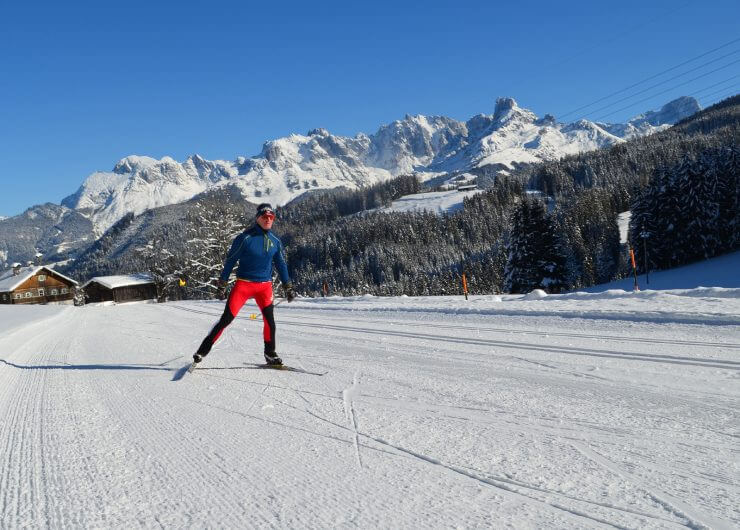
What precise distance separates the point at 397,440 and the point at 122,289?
269 feet

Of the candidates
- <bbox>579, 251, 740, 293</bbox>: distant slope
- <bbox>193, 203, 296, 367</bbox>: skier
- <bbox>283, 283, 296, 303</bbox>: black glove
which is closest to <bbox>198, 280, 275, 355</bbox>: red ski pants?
<bbox>193, 203, 296, 367</bbox>: skier

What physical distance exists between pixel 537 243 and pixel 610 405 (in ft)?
125

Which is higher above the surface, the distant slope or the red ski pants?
the red ski pants

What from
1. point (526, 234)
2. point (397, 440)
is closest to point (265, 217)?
point (397, 440)

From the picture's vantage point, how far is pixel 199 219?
127ft

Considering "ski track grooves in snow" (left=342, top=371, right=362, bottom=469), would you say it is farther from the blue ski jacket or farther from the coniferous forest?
the coniferous forest

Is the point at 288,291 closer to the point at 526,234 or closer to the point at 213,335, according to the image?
the point at 213,335

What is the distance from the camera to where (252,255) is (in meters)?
5.58

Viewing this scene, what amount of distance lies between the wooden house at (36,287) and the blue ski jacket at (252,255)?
7811 centimetres

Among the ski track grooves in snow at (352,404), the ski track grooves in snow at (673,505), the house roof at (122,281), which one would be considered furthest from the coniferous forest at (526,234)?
the ski track grooves in snow at (673,505)

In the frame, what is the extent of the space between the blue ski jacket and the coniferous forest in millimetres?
20194

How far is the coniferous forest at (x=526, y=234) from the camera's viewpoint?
3909 cm

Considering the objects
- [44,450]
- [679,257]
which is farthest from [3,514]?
[679,257]

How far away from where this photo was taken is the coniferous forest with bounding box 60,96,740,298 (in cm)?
3909
